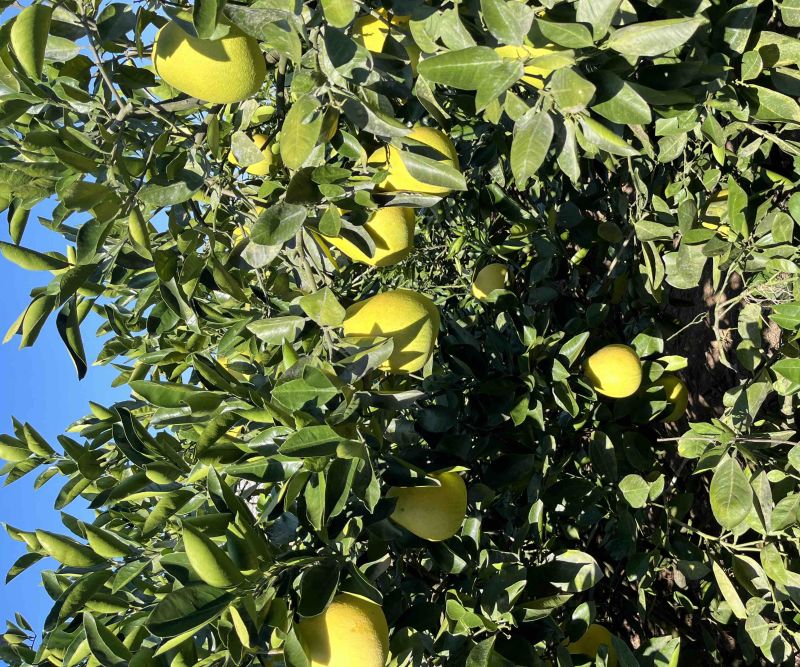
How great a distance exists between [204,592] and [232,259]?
0.75 metres

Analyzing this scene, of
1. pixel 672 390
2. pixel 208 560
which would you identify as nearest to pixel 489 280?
pixel 672 390

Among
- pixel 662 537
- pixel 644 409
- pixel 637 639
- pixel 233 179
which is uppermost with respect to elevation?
pixel 233 179

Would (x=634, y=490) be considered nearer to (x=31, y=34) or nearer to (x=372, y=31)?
(x=372, y=31)

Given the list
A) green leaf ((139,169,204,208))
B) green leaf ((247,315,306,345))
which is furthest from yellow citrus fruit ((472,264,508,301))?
green leaf ((139,169,204,208))

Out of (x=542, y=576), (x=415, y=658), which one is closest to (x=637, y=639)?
(x=542, y=576)

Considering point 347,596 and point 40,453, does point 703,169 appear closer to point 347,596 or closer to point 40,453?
point 347,596

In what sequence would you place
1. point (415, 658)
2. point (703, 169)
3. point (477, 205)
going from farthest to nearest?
1. point (477, 205)
2. point (703, 169)
3. point (415, 658)

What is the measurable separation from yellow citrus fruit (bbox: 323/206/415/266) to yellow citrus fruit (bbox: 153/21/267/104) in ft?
1.22

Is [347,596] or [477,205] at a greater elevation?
[347,596]

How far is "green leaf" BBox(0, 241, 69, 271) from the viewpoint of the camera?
1.23m

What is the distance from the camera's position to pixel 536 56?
100 cm

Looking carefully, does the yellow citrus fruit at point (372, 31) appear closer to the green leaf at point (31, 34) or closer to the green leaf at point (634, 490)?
the green leaf at point (31, 34)

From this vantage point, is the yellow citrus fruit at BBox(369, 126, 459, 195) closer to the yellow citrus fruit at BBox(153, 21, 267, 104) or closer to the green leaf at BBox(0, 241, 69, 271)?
the yellow citrus fruit at BBox(153, 21, 267, 104)

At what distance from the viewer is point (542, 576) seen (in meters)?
A: 1.51
